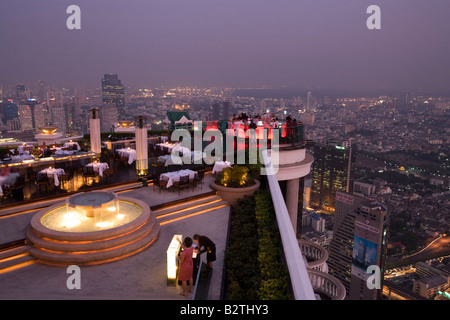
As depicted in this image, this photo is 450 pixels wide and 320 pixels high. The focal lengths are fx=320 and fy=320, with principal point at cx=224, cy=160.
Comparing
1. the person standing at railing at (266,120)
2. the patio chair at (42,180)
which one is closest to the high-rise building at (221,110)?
the person standing at railing at (266,120)

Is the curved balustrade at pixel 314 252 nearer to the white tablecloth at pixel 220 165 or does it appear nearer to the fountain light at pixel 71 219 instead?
the white tablecloth at pixel 220 165

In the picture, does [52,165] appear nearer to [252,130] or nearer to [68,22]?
[68,22]

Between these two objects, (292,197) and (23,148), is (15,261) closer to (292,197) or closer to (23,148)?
(23,148)

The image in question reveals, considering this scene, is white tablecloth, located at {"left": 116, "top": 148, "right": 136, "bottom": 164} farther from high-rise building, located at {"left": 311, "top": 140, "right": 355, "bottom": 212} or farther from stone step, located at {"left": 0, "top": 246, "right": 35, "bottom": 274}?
high-rise building, located at {"left": 311, "top": 140, "right": 355, "bottom": 212}

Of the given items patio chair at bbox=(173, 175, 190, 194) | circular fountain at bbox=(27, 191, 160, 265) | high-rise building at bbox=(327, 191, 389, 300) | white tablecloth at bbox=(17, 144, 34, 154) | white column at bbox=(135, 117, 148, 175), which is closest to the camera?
circular fountain at bbox=(27, 191, 160, 265)

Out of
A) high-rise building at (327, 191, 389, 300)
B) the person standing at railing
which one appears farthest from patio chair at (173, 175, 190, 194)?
high-rise building at (327, 191, 389, 300)

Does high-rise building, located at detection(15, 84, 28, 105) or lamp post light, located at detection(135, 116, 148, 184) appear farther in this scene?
high-rise building, located at detection(15, 84, 28, 105)
